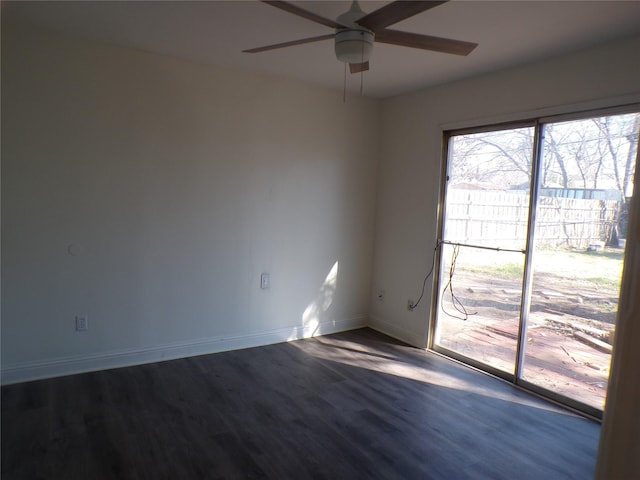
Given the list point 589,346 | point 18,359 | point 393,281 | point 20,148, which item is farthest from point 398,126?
point 18,359

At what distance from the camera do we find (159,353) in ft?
11.7

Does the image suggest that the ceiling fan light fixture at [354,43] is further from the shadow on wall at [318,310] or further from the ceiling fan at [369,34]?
the shadow on wall at [318,310]

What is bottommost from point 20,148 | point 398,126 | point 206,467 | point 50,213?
point 206,467

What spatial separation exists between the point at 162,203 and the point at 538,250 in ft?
9.92

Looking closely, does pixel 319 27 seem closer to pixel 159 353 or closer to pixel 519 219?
pixel 519 219

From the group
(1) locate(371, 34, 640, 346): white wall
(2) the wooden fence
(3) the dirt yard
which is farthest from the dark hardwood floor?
(2) the wooden fence

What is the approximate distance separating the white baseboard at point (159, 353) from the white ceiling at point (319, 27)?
240 cm

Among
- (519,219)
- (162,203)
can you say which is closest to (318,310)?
(162,203)

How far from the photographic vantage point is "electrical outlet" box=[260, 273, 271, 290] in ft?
13.2

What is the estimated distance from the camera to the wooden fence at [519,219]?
2.89 m

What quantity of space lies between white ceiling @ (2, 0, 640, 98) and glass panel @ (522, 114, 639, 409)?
2.10 ft

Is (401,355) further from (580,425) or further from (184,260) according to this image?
(184,260)

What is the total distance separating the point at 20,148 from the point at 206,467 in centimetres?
247

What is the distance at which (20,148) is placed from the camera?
2.93m
